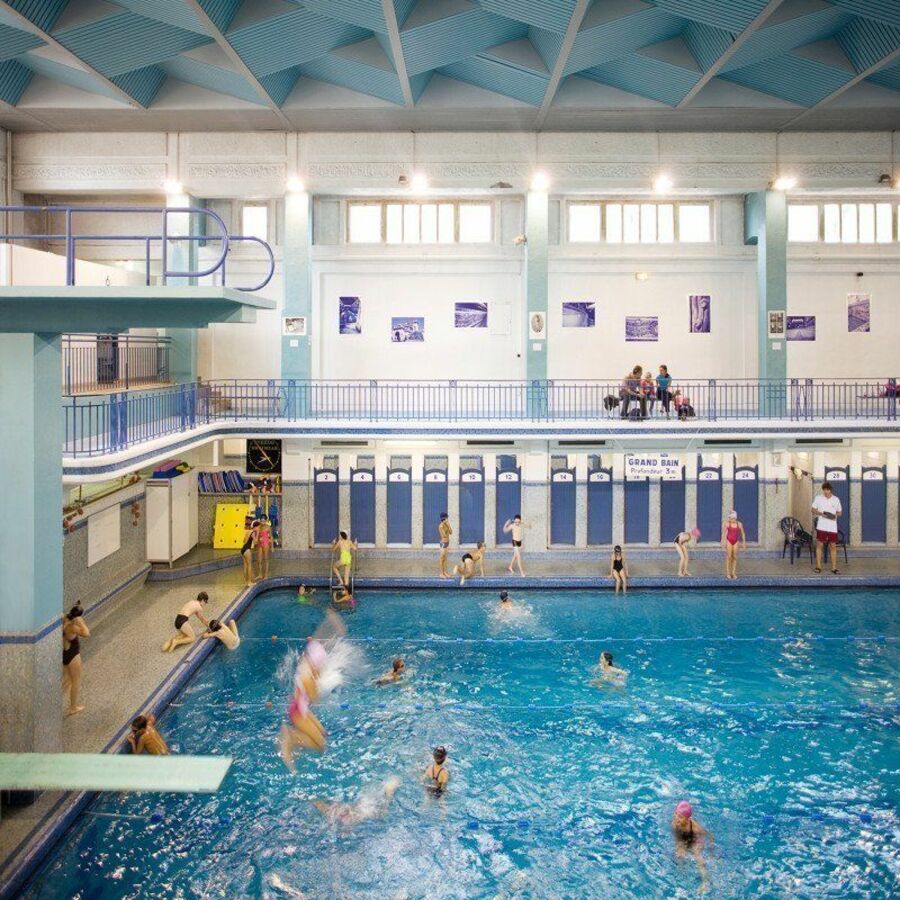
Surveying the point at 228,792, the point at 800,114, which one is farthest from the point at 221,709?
the point at 800,114

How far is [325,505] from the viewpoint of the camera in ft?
69.9

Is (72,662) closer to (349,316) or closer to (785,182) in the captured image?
(349,316)

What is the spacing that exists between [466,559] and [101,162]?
12.3 m

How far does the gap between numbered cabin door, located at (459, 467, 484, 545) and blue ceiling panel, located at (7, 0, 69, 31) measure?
1231 cm

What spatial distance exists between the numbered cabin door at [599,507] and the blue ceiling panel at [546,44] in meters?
9.35

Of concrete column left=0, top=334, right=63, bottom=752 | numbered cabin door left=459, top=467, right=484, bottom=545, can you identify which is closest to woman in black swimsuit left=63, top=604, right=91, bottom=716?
concrete column left=0, top=334, right=63, bottom=752

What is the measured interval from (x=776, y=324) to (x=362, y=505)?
426 inches

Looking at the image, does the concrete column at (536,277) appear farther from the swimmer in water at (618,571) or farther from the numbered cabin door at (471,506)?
the swimmer in water at (618,571)

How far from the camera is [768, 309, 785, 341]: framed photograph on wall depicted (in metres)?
20.5

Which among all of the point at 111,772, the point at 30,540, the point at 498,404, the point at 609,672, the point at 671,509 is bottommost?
the point at 609,672

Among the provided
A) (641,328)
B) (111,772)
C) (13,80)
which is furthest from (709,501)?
(13,80)

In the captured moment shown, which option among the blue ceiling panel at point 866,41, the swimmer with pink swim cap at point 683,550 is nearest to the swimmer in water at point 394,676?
the swimmer with pink swim cap at point 683,550

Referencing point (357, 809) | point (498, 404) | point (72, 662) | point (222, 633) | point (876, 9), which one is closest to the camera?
point (357, 809)

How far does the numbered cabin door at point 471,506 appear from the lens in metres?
21.1
